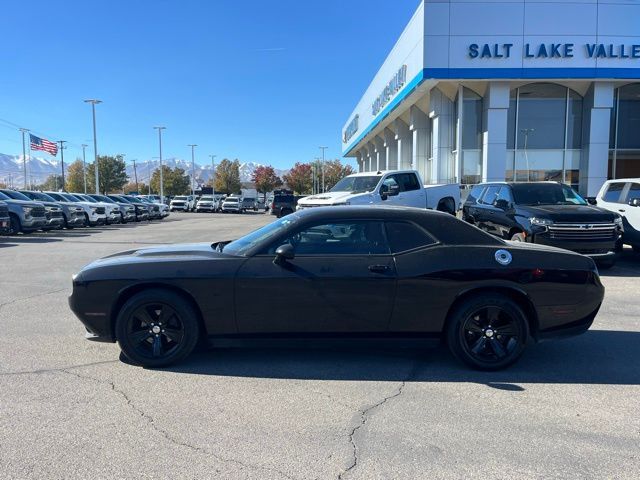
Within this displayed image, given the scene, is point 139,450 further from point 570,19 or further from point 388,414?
point 570,19

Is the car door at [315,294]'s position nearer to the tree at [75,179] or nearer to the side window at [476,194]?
the side window at [476,194]

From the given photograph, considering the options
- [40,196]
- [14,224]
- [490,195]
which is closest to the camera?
[490,195]

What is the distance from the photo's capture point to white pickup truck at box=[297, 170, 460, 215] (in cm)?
1396

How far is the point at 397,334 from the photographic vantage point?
4.65m

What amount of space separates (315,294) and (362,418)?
3.97 ft

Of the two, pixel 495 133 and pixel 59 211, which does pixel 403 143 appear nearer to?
pixel 495 133

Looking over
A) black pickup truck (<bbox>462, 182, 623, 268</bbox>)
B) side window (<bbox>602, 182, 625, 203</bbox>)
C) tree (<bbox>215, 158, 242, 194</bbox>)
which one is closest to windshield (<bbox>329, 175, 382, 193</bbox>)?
black pickup truck (<bbox>462, 182, 623, 268</bbox>)

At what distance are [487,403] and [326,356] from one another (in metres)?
1.64

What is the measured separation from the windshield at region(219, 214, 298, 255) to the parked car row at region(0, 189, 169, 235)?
13718 mm

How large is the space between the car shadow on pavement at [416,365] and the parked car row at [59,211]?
553 inches

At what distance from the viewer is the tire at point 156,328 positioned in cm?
458

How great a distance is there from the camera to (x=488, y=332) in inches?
184

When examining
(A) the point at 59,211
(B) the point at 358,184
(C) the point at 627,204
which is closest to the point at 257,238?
(C) the point at 627,204

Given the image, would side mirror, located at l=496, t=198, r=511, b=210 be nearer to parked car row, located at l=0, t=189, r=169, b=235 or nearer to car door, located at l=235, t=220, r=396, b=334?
car door, located at l=235, t=220, r=396, b=334
